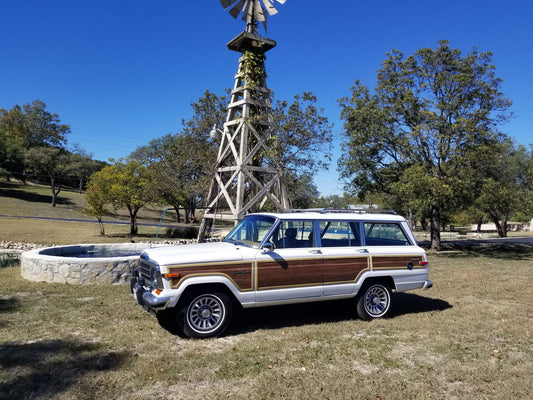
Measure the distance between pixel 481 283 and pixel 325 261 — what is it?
658 cm

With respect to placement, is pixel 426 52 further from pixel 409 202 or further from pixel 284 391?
pixel 284 391

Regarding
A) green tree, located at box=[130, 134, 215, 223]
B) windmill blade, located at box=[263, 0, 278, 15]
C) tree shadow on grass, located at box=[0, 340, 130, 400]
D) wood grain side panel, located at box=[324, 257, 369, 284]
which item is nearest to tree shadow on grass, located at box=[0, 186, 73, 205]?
green tree, located at box=[130, 134, 215, 223]

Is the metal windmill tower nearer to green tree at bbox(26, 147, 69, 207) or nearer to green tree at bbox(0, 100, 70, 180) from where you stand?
green tree at bbox(26, 147, 69, 207)

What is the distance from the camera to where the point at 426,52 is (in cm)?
1842

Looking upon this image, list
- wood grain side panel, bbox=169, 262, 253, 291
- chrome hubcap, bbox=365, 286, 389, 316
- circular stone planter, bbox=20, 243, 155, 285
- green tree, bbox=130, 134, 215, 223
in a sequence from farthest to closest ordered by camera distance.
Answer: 1. green tree, bbox=130, 134, 215, 223
2. circular stone planter, bbox=20, 243, 155, 285
3. chrome hubcap, bbox=365, 286, 389, 316
4. wood grain side panel, bbox=169, 262, 253, 291

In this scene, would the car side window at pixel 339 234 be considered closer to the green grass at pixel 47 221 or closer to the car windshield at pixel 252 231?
the car windshield at pixel 252 231

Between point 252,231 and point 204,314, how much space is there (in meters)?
1.70

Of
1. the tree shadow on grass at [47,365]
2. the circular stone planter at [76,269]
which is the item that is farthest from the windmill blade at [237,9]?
the tree shadow on grass at [47,365]

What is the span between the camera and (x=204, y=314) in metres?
5.67

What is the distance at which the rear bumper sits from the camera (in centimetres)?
531

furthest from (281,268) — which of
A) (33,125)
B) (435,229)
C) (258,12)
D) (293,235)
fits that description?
(33,125)

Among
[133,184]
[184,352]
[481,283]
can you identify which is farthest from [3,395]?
[133,184]

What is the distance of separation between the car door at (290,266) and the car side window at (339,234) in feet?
0.78

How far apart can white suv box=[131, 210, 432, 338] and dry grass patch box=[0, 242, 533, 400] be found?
1.48 feet
